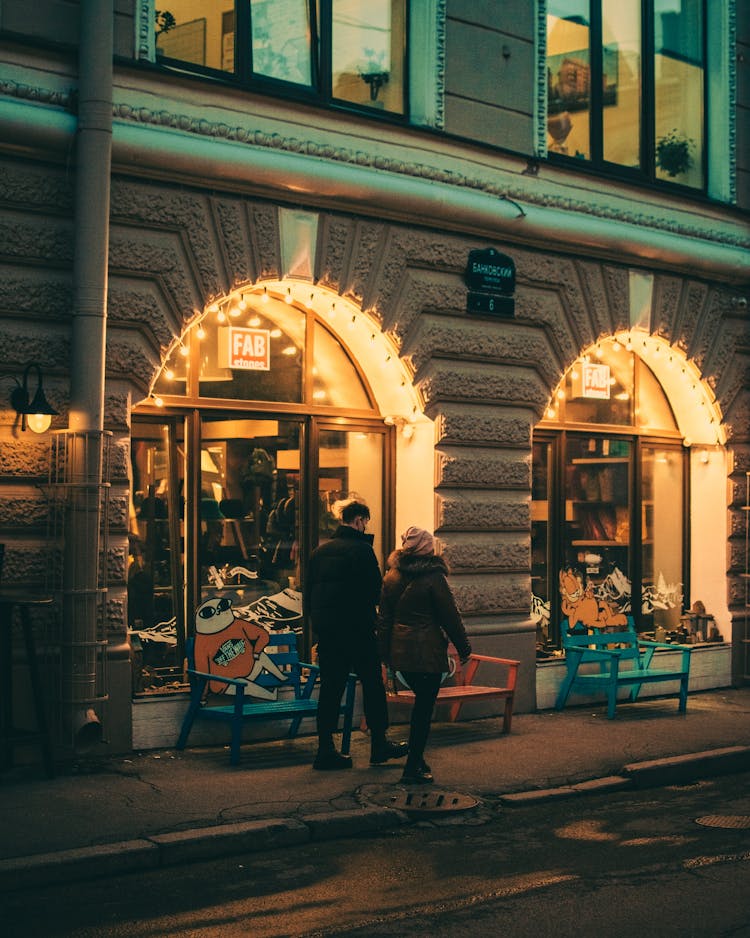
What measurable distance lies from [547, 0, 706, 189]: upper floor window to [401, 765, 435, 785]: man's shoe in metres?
6.49

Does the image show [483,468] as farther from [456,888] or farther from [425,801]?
[456,888]

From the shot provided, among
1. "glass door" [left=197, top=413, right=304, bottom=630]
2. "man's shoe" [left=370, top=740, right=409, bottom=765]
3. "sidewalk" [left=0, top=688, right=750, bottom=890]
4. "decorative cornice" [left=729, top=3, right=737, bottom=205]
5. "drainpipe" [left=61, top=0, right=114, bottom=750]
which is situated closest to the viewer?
"sidewalk" [left=0, top=688, right=750, bottom=890]

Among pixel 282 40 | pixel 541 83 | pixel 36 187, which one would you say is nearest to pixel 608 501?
pixel 541 83

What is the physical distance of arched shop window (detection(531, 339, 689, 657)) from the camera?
13086 mm

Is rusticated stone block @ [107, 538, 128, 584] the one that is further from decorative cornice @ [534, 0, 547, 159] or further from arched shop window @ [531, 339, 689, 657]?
decorative cornice @ [534, 0, 547, 159]

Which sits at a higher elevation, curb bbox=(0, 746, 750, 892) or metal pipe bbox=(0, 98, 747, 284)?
metal pipe bbox=(0, 98, 747, 284)

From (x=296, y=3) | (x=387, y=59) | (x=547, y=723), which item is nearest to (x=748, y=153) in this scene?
(x=387, y=59)

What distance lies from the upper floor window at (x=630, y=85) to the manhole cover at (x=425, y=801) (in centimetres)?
673

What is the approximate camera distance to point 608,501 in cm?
1377

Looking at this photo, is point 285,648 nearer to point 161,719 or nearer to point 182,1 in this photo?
point 161,719

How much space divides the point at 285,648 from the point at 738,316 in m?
6.60

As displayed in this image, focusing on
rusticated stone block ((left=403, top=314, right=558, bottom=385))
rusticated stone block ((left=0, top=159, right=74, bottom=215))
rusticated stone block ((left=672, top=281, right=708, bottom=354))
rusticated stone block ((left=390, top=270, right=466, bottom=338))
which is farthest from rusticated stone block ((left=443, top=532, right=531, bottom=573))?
rusticated stone block ((left=0, top=159, right=74, bottom=215))

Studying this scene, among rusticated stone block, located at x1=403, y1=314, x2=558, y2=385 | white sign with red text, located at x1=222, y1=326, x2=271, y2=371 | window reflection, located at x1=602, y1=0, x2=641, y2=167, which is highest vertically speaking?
window reflection, located at x1=602, y1=0, x2=641, y2=167

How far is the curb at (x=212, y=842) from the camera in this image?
6.70 m
